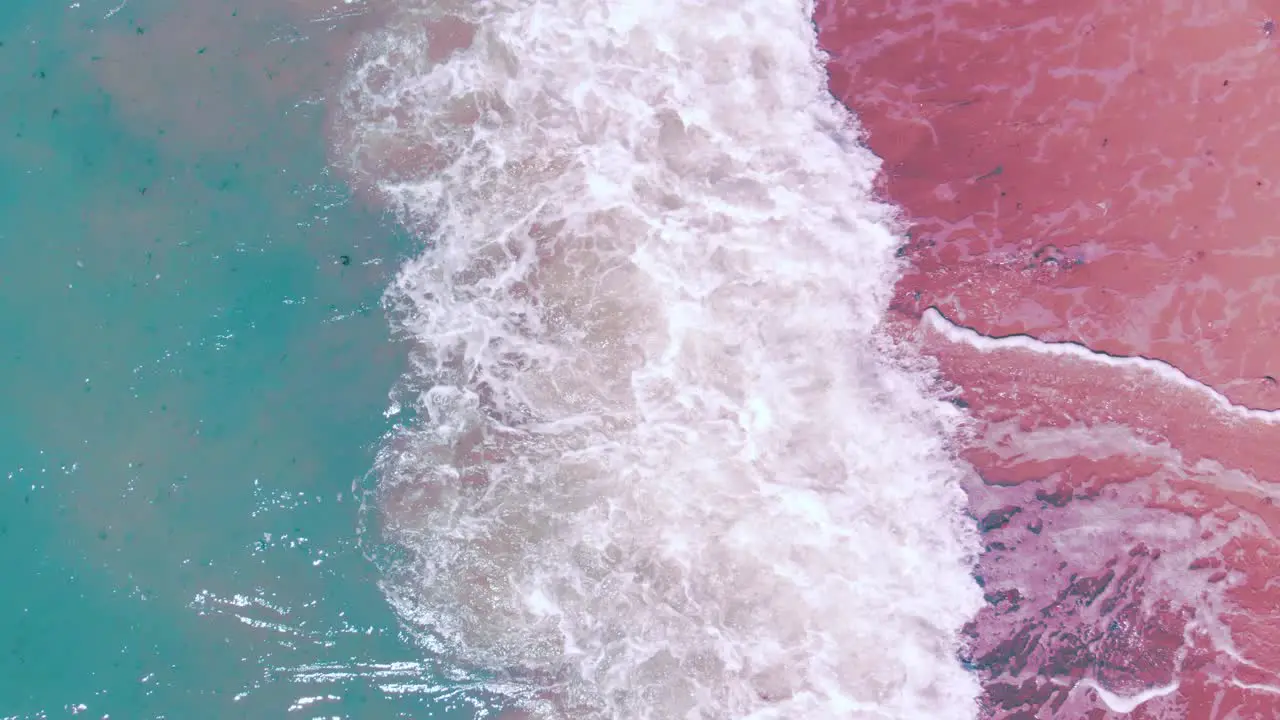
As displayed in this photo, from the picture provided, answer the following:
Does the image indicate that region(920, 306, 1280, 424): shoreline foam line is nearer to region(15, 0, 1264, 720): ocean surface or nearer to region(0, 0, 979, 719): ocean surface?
region(15, 0, 1264, 720): ocean surface

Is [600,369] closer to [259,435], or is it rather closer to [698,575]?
[698,575]

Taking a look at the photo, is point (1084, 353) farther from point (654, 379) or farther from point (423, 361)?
point (423, 361)

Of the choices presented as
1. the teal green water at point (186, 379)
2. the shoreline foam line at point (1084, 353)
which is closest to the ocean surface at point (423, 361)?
the teal green water at point (186, 379)

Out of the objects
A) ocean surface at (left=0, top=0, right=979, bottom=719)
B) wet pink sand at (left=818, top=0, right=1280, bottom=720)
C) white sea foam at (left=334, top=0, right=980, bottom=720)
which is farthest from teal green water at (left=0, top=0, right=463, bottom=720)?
wet pink sand at (left=818, top=0, right=1280, bottom=720)

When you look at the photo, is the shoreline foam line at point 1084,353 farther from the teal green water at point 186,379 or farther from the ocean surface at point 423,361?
the teal green water at point 186,379

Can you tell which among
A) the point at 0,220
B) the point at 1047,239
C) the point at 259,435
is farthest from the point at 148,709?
the point at 1047,239

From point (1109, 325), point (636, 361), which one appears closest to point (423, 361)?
point (636, 361)
